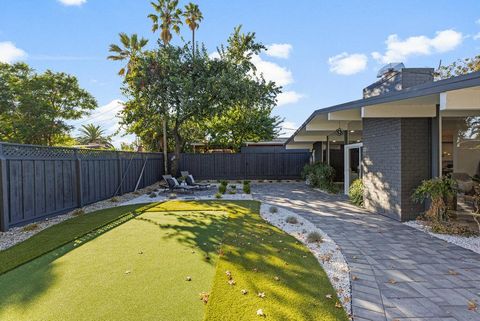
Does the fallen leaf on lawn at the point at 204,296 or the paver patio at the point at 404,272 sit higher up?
the fallen leaf on lawn at the point at 204,296

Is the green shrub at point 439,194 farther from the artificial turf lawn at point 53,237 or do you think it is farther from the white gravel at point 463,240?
the artificial turf lawn at point 53,237

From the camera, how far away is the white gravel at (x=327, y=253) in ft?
11.9

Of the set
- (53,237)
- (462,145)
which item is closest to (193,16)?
(462,145)

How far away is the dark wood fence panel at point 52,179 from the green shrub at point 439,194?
9356 millimetres

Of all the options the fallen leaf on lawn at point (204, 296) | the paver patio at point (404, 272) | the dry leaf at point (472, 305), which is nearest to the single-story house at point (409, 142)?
the paver patio at point (404, 272)

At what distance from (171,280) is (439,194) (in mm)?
5954

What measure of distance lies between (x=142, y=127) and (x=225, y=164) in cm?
A: 599

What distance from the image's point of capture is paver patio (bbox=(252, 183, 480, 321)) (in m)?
3.14

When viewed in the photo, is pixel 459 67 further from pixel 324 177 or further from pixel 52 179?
pixel 52 179

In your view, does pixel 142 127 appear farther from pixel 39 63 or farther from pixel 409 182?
pixel 409 182

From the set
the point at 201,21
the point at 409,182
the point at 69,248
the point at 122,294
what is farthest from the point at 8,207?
the point at 201,21

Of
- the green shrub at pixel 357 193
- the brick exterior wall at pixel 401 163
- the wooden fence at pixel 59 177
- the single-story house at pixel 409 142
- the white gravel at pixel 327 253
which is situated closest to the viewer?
the white gravel at pixel 327 253

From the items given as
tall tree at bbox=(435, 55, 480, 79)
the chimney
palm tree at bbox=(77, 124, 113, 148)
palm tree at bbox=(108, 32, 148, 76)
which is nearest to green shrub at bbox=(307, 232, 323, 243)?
the chimney

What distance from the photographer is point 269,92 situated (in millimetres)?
20156
